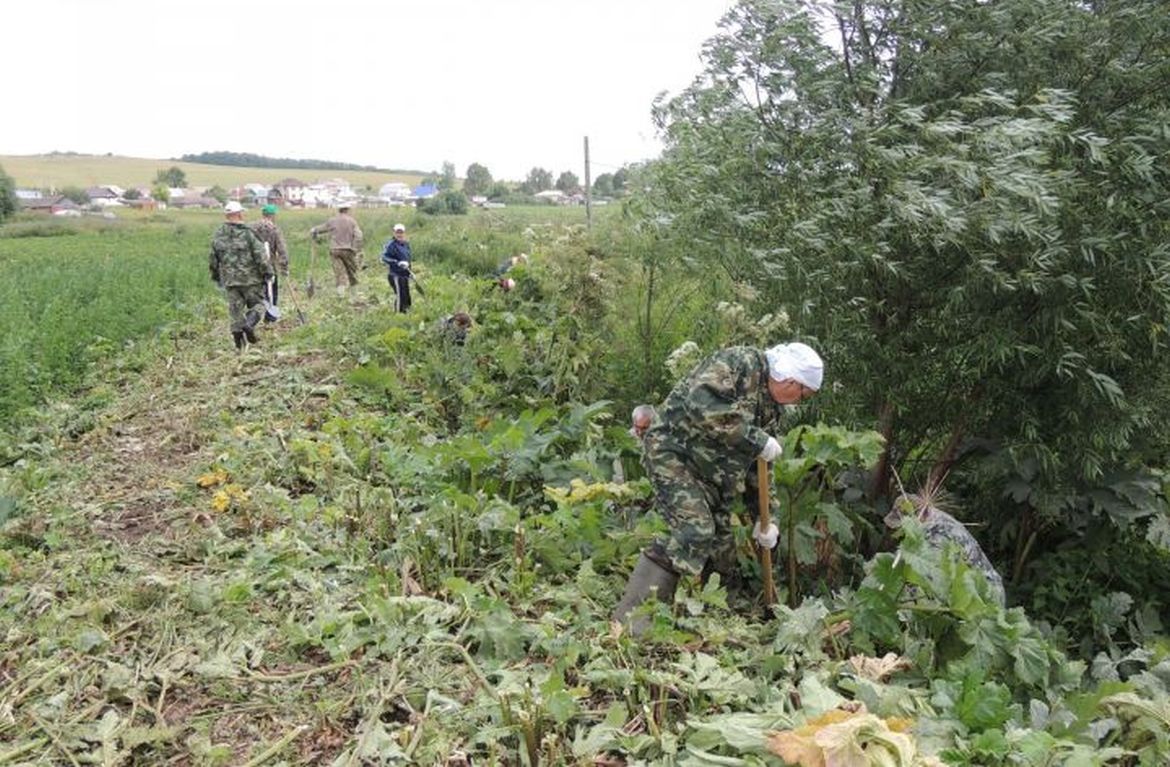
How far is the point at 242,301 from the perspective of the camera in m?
10.0

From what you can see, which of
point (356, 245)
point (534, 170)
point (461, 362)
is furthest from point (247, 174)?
point (461, 362)

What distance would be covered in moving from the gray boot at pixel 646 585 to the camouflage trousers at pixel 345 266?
1089 centimetres

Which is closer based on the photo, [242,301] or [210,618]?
[210,618]

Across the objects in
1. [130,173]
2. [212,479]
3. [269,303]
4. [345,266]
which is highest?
[130,173]

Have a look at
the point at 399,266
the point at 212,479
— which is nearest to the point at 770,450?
the point at 212,479

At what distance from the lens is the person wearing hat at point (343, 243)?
13.6 metres

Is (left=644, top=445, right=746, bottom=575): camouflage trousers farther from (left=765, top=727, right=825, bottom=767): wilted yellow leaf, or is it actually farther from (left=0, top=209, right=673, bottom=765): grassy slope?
(left=765, top=727, right=825, bottom=767): wilted yellow leaf

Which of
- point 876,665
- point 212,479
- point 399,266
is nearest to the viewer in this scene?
point 876,665

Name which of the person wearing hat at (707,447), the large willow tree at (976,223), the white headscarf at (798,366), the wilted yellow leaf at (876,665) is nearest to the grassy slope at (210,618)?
the person wearing hat at (707,447)

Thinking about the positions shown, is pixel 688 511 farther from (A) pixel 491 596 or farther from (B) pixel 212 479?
(B) pixel 212 479

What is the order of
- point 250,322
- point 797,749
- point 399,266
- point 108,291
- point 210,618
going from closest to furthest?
point 797,749 → point 210,618 → point 250,322 → point 399,266 → point 108,291

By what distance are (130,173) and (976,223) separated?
384 ft

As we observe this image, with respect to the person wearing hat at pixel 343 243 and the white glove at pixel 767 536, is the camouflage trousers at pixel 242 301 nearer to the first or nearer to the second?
the person wearing hat at pixel 343 243

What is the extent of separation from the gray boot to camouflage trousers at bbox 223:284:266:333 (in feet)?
24.0
